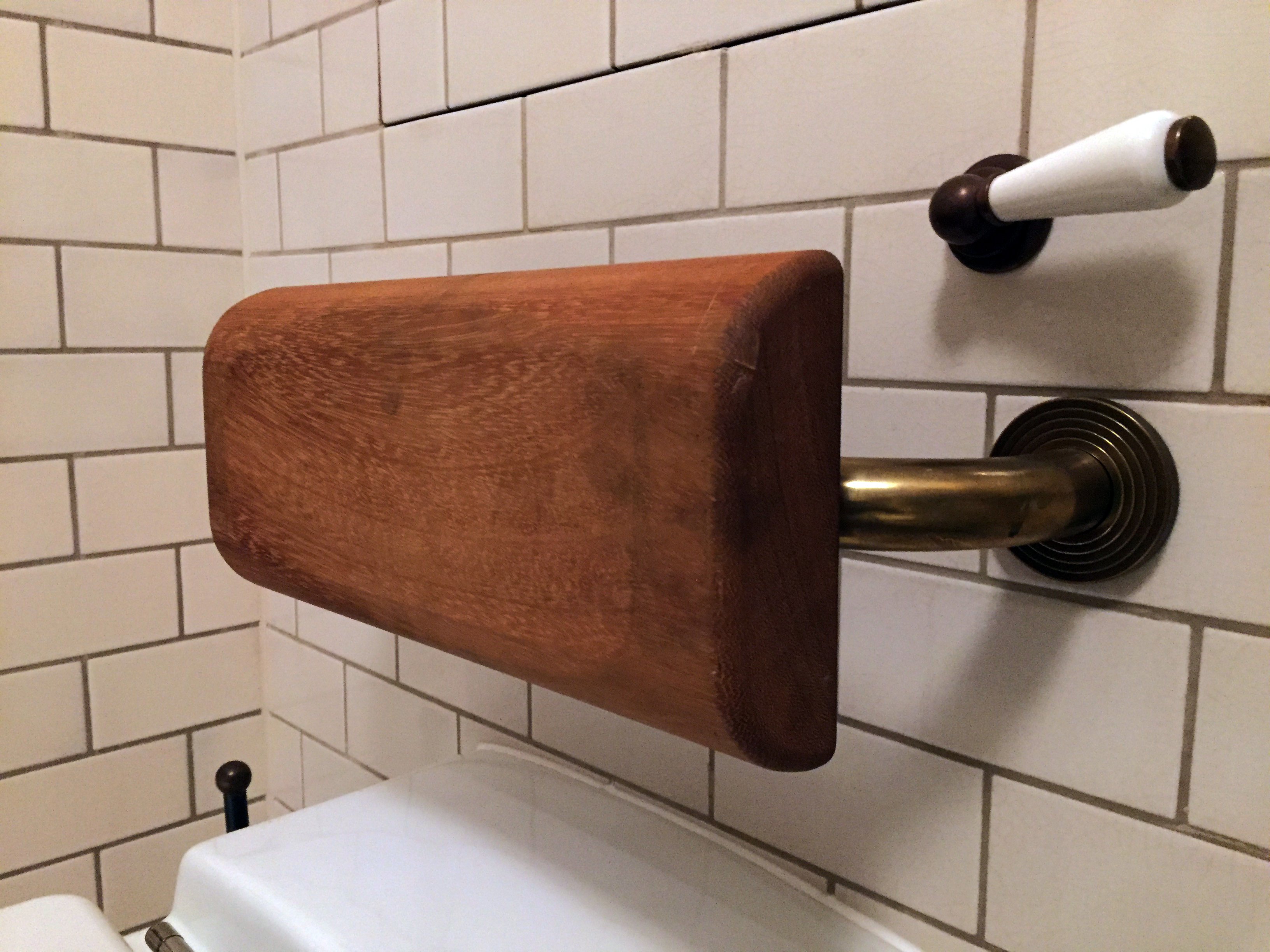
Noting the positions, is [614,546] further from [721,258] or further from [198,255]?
[198,255]

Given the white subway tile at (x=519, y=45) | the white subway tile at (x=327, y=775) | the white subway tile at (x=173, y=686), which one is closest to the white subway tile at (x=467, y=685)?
the white subway tile at (x=327, y=775)

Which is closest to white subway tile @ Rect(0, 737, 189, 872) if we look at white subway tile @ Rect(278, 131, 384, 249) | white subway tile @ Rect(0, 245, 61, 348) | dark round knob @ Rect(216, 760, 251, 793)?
dark round knob @ Rect(216, 760, 251, 793)

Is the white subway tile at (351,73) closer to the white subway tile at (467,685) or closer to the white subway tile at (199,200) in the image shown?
the white subway tile at (199,200)

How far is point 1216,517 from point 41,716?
2.61 feet

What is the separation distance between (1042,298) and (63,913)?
0.53m

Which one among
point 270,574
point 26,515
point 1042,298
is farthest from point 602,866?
point 26,515

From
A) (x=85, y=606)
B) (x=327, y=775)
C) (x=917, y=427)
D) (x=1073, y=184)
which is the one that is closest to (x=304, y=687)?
(x=327, y=775)

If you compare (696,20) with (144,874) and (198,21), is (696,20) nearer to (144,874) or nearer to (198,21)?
(198,21)

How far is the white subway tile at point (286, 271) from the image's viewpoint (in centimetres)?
74

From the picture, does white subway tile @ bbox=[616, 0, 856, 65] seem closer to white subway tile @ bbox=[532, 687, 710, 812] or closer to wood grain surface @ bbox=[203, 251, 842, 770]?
wood grain surface @ bbox=[203, 251, 842, 770]

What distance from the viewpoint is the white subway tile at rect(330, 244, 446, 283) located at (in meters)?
0.63

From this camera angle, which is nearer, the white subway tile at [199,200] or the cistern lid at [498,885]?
the cistern lid at [498,885]

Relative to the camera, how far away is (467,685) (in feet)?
2.10

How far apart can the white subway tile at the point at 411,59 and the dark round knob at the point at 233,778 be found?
44cm
